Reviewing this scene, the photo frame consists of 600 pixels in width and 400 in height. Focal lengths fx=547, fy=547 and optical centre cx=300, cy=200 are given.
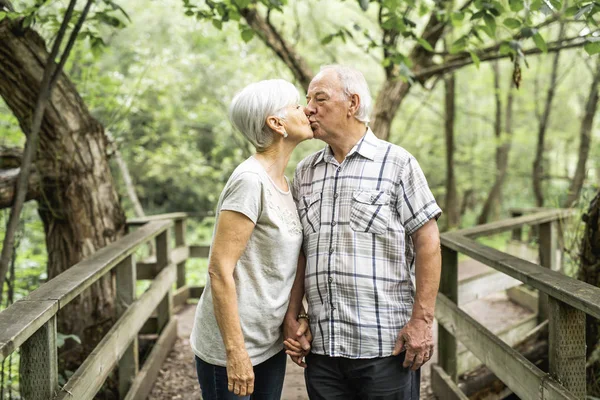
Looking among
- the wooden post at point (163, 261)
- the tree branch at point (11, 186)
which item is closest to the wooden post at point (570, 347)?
the tree branch at point (11, 186)

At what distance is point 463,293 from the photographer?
13.8 ft

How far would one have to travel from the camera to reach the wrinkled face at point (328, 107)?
6.68 feet

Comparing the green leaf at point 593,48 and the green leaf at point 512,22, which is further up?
the green leaf at point 512,22

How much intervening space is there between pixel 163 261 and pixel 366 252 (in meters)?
3.06

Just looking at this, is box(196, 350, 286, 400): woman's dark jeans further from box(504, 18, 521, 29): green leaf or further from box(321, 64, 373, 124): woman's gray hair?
box(504, 18, 521, 29): green leaf

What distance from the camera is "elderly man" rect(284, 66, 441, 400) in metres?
1.90

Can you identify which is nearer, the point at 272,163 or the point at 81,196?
the point at 272,163

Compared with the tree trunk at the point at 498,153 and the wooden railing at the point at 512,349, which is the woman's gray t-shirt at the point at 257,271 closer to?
the wooden railing at the point at 512,349

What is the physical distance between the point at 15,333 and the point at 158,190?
12.4 m

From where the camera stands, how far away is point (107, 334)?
253 cm

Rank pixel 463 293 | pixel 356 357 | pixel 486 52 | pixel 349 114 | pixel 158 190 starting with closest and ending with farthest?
pixel 356 357 < pixel 349 114 < pixel 463 293 < pixel 486 52 < pixel 158 190

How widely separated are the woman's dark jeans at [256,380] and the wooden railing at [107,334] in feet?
1.60

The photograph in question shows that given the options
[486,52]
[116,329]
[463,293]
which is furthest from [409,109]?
[116,329]

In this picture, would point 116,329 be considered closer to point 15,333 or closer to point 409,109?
point 15,333
